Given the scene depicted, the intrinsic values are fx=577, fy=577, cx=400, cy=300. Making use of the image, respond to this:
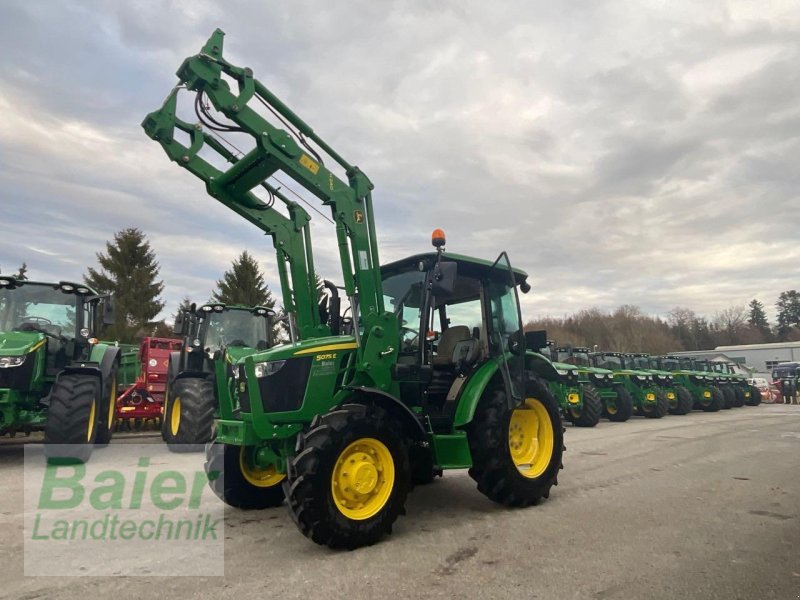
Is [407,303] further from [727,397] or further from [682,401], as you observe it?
[727,397]

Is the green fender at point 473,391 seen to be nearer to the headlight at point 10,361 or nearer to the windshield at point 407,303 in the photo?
Answer: the windshield at point 407,303

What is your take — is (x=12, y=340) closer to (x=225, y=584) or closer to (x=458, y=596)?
(x=225, y=584)

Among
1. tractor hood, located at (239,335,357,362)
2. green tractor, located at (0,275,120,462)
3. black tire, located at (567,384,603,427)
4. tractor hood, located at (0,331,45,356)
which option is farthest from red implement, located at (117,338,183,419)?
black tire, located at (567,384,603,427)

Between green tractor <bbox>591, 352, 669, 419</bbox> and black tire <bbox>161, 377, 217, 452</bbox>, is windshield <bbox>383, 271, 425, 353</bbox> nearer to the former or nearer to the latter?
black tire <bbox>161, 377, 217, 452</bbox>

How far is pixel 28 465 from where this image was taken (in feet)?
25.4

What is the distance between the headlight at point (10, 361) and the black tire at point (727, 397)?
23253 millimetres

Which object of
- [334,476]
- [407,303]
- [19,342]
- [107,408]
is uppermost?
[19,342]

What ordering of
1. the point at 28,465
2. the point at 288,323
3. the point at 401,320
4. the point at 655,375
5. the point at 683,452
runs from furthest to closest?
the point at 655,375
the point at 683,452
the point at 28,465
the point at 288,323
the point at 401,320

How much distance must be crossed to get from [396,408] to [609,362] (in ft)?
55.2

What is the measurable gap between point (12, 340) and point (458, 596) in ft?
24.4

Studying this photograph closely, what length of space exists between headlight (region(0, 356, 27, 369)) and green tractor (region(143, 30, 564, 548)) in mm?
4169

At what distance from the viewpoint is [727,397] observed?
906 inches

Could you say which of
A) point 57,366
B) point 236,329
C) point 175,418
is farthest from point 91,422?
point 236,329

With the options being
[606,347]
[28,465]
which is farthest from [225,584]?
[606,347]
